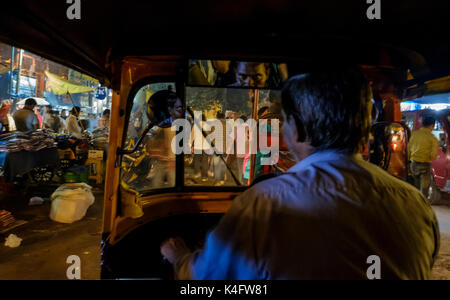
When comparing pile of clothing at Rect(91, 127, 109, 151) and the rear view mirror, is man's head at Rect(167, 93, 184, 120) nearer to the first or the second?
the rear view mirror

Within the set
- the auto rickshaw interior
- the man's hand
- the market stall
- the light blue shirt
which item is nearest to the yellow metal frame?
the auto rickshaw interior

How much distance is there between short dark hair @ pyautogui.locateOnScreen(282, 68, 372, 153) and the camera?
0.90 metres

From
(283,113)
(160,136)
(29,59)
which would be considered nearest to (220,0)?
(283,113)

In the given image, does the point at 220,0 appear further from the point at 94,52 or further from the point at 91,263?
the point at 91,263

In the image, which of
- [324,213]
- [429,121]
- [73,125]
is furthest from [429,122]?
[73,125]

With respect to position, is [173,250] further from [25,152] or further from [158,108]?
[25,152]

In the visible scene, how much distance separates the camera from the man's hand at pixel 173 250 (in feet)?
4.19

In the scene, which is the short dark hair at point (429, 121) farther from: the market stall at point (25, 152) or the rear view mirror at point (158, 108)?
the market stall at point (25, 152)

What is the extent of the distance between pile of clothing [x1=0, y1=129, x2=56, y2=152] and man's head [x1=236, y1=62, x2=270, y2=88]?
5.88 m

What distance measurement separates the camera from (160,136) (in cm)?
294

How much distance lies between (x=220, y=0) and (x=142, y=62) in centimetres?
132

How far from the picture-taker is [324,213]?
777 mm

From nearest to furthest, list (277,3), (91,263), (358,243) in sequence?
(358,243) < (277,3) < (91,263)

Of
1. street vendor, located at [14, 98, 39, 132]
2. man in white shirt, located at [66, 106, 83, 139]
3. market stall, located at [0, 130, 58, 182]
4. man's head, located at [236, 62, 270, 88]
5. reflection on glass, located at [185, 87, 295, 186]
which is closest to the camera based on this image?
man's head, located at [236, 62, 270, 88]
